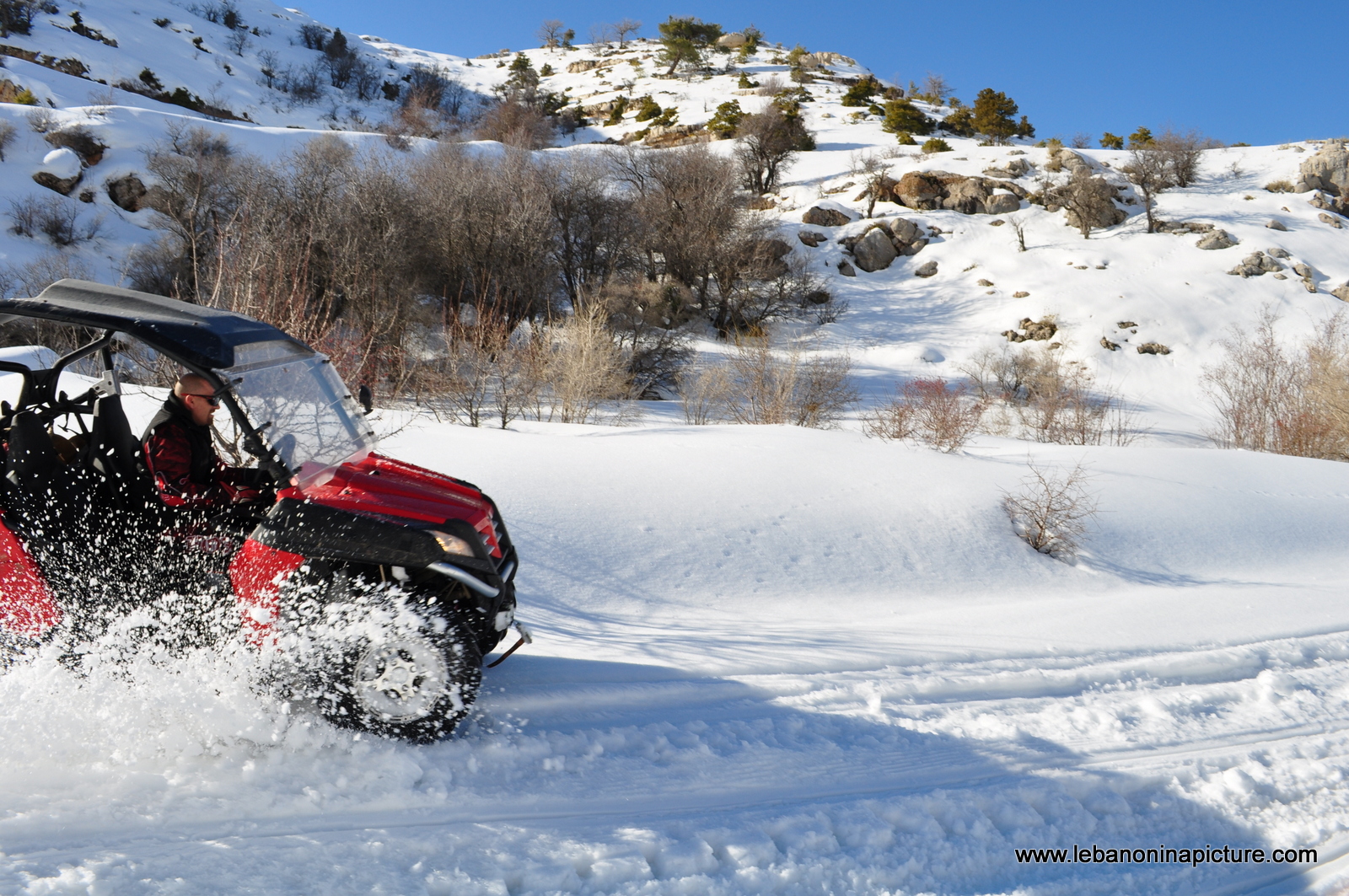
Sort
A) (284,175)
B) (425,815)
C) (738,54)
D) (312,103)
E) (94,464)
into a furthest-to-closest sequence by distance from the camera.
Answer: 1. (738,54)
2. (312,103)
3. (284,175)
4. (94,464)
5. (425,815)

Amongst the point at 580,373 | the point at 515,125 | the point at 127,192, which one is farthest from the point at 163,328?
the point at 515,125

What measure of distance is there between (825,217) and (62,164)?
28.1 meters

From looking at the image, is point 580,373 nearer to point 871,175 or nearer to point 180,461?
point 180,461

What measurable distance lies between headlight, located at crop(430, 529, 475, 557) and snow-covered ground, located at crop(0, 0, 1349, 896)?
909 millimetres

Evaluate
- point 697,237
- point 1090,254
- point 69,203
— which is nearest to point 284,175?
point 69,203

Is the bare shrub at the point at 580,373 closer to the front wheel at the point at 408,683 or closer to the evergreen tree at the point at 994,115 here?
A: the front wheel at the point at 408,683

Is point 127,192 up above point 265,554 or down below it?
above

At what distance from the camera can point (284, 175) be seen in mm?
24031

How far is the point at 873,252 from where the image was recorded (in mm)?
31891

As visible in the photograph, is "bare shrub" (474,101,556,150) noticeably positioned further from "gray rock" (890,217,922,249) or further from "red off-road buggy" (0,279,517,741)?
"red off-road buggy" (0,279,517,741)

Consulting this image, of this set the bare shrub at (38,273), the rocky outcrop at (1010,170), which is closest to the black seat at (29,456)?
the bare shrub at (38,273)

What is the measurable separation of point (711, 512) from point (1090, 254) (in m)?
28.8

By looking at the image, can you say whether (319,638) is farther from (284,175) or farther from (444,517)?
(284,175)

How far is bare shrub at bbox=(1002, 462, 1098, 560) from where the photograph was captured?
7.49 m
